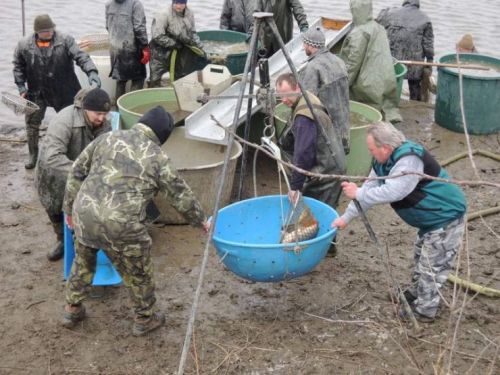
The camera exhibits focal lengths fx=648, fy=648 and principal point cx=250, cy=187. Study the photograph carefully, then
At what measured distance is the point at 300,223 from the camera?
5395 mm

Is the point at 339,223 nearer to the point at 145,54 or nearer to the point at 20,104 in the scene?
the point at 20,104

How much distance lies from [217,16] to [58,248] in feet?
34.9

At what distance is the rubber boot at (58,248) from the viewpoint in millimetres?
6039

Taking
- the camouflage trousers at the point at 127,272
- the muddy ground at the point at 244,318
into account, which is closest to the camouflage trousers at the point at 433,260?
the muddy ground at the point at 244,318

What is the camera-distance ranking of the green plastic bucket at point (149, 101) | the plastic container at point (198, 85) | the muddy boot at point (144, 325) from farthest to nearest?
the green plastic bucket at point (149, 101)
the plastic container at point (198, 85)
the muddy boot at point (144, 325)

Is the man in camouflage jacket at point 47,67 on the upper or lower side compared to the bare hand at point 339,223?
upper

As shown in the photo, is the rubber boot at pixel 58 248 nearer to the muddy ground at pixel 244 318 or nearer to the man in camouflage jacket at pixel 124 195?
the muddy ground at pixel 244 318

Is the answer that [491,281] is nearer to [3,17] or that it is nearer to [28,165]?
[28,165]

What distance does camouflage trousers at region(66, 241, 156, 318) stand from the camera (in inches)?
185

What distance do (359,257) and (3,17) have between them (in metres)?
11.5

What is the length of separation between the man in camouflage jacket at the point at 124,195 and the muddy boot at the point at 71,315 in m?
0.29

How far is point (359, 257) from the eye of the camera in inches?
249

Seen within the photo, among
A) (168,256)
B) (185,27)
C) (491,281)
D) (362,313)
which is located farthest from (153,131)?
(185,27)

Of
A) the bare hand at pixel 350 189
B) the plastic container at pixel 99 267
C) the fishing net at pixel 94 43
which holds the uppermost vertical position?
the fishing net at pixel 94 43
